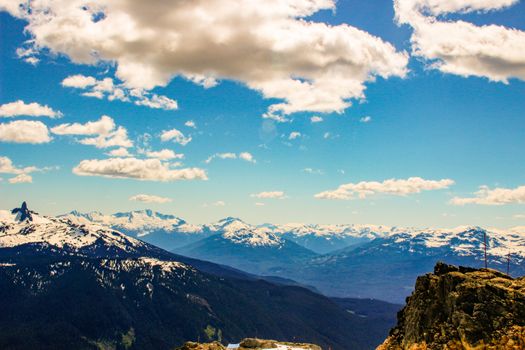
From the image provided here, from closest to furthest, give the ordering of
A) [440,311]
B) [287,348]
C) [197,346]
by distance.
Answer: [440,311] → [197,346] → [287,348]

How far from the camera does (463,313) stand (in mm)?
73062

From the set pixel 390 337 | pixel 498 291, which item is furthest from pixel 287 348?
pixel 498 291

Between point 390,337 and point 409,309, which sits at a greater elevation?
point 409,309

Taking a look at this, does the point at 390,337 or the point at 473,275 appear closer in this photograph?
the point at 473,275

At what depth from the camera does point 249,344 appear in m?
182

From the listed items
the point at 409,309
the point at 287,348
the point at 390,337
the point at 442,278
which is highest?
the point at 442,278

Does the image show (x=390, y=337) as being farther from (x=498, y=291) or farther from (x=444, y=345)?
(x=498, y=291)

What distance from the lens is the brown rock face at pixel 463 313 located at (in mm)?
67938

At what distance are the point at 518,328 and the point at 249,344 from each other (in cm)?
13223

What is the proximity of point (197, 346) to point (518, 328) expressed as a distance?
9598 centimetres

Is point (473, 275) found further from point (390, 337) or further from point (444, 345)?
point (390, 337)

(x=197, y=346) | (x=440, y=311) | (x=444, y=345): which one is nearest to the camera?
(x=444, y=345)

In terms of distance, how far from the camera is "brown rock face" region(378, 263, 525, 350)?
67.9 metres

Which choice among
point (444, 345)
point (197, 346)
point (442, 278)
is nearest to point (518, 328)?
point (444, 345)
